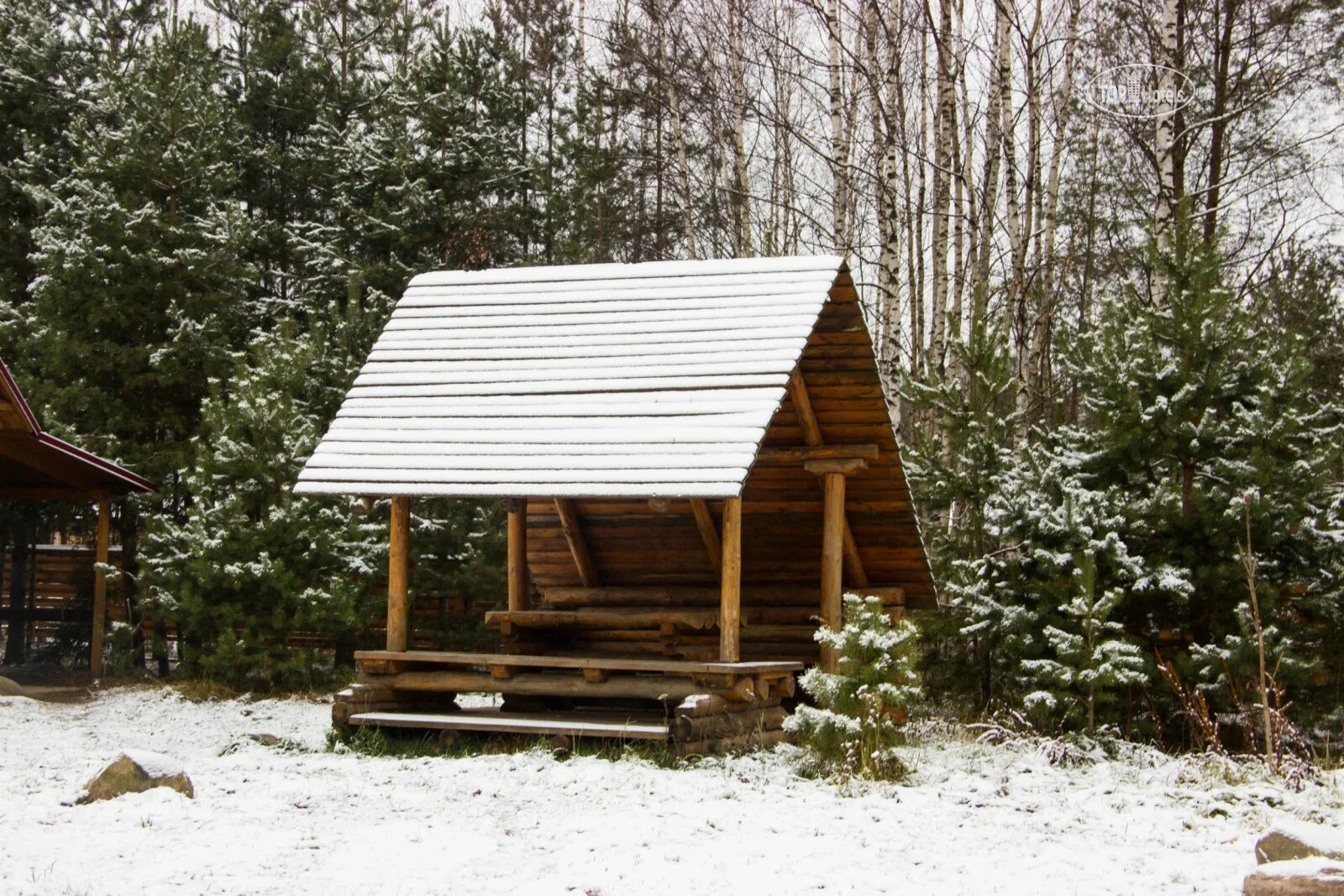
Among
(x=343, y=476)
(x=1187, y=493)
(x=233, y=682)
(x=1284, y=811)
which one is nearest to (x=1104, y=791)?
(x=1284, y=811)

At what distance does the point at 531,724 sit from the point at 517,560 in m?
3.42

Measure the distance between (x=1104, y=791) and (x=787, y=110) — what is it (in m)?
22.9

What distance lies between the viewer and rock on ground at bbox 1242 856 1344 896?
5922 millimetres

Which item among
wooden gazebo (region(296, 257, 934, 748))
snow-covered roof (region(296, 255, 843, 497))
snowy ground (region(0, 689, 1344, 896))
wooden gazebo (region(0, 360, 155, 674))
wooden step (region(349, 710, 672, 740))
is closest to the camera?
snowy ground (region(0, 689, 1344, 896))

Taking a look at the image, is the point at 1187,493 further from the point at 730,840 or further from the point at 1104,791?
the point at 730,840

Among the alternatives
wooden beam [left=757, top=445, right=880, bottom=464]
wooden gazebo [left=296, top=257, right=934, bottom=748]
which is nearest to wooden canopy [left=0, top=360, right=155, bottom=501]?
wooden gazebo [left=296, top=257, right=934, bottom=748]

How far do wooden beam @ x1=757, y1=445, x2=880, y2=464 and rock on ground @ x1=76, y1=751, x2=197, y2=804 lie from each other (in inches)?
246

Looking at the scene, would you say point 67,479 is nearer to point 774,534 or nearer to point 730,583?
point 774,534

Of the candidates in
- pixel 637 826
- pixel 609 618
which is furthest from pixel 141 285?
pixel 637 826

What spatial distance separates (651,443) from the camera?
1161 cm

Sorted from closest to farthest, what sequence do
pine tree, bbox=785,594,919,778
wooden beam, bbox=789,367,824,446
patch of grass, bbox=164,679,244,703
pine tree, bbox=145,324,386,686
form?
pine tree, bbox=785,594,919,778, wooden beam, bbox=789,367,824,446, patch of grass, bbox=164,679,244,703, pine tree, bbox=145,324,386,686

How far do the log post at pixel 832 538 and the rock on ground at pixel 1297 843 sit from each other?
6.02 meters

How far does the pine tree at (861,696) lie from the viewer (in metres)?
9.94

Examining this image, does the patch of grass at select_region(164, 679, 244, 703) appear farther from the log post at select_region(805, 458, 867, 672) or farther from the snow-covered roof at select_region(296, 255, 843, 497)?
the log post at select_region(805, 458, 867, 672)
